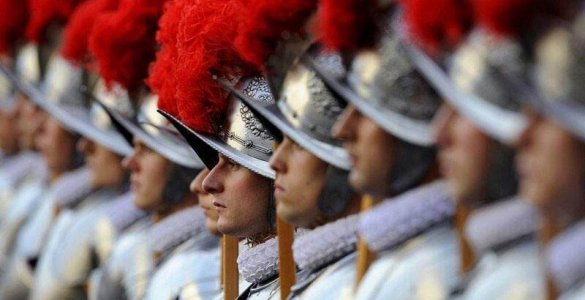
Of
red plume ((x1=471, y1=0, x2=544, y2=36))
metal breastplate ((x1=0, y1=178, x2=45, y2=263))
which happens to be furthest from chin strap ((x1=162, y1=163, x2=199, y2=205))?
red plume ((x1=471, y1=0, x2=544, y2=36))

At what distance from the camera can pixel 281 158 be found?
477cm

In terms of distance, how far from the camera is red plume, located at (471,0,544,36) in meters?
3.39

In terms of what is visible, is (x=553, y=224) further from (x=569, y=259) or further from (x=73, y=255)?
(x=73, y=255)

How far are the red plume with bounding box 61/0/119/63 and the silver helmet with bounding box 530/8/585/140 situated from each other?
3.43 metres

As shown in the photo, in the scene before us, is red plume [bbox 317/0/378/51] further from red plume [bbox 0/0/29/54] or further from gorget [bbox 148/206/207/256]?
red plume [bbox 0/0/29/54]

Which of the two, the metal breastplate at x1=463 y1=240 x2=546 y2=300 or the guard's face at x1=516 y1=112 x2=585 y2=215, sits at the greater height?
the guard's face at x1=516 y1=112 x2=585 y2=215

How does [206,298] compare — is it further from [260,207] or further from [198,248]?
[260,207]

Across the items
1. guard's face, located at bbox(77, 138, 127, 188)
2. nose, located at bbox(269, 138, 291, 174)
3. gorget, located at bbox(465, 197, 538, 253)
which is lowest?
guard's face, located at bbox(77, 138, 127, 188)

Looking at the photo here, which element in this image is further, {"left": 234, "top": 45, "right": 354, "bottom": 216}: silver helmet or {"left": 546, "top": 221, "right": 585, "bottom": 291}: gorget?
{"left": 234, "top": 45, "right": 354, "bottom": 216}: silver helmet

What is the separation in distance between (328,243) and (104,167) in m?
2.68

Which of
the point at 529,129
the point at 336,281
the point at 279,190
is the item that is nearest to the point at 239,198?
the point at 279,190

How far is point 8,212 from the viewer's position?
9172mm

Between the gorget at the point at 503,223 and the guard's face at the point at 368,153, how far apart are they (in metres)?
0.59

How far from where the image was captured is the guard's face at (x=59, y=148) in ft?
25.7
